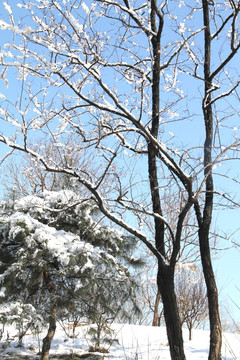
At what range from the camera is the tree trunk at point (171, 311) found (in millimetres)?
4404

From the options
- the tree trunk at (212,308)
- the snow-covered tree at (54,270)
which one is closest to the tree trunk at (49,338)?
the snow-covered tree at (54,270)

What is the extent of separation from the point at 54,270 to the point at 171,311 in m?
2.75

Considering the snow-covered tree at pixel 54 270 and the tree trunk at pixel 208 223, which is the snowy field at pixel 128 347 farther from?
the tree trunk at pixel 208 223

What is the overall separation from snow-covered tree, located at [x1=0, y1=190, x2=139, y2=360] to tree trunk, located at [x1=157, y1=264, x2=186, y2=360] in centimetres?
152

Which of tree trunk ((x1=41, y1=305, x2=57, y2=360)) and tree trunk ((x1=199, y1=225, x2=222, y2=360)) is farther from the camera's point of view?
tree trunk ((x1=41, y1=305, x2=57, y2=360))

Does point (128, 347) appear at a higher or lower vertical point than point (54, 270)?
lower

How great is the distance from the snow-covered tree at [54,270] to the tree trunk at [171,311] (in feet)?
4.98

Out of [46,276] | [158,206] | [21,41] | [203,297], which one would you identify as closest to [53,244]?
[46,276]

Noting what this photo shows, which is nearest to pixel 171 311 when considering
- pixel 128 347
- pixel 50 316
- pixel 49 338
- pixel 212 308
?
pixel 212 308

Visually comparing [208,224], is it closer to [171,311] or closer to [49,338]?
[171,311]

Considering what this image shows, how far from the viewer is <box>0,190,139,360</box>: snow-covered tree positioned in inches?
236

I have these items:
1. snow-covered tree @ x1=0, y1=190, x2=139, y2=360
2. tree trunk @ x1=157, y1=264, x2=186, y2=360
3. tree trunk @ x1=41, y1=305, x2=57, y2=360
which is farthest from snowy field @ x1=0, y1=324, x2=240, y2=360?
tree trunk @ x1=157, y1=264, x2=186, y2=360

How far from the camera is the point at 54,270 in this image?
6.60m

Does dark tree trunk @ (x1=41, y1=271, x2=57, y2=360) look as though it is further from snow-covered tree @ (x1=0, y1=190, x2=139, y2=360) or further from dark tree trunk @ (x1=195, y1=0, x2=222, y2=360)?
dark tree trunk @ (x1=195, y1=0, x2=222, y2=360)
